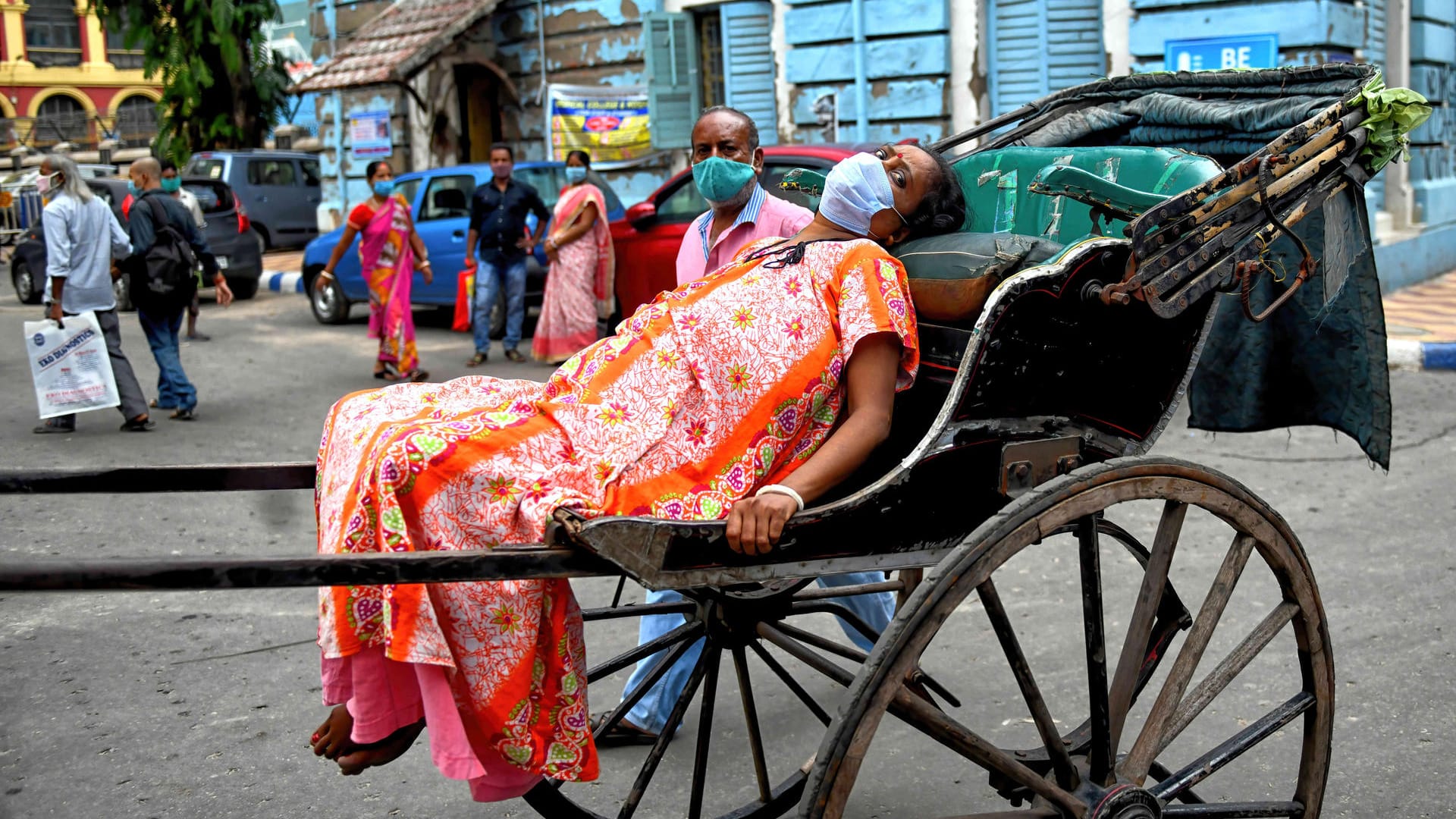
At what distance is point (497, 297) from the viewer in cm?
1028

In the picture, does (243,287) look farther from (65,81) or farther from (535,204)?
(65,81)

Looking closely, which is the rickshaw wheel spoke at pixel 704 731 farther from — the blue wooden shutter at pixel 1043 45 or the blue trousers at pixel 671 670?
the blue wooden shutter at pixel 1043 45

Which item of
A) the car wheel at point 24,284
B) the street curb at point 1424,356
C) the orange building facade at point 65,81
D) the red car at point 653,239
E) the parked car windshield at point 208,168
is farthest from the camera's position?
the orange building facade at point 65,81

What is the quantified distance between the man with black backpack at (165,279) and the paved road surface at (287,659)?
83 centimetres

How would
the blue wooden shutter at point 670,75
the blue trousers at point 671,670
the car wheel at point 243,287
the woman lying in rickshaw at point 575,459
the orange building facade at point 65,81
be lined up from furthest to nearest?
1. the orange building facade at point 65,81
2. the car wheel at point 243,287
3. the blue wooden shutter at point 670,75
4. the blue trousers at point 671,670
5. the woman lying in rickshaw at point 575,459

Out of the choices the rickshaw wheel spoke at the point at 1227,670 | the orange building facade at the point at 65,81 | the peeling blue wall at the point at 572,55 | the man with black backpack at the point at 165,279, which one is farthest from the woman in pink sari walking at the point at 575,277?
the orange building facade at the point at 65,81

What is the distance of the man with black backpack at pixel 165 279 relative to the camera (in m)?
8.03

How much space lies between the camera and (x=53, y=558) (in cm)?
174

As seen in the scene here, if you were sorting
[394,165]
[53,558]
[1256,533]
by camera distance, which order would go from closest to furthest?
1. [53,558]
2. [1256,533]
3. [394,165]

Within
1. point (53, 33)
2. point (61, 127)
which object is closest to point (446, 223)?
point (61, 127)

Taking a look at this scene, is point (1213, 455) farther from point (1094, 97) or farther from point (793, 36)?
point (793, 36)

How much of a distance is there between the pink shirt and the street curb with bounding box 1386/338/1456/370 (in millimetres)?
6339

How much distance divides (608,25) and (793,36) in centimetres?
315

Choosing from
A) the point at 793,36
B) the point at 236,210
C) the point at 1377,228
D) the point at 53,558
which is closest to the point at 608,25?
the point at 793,36
